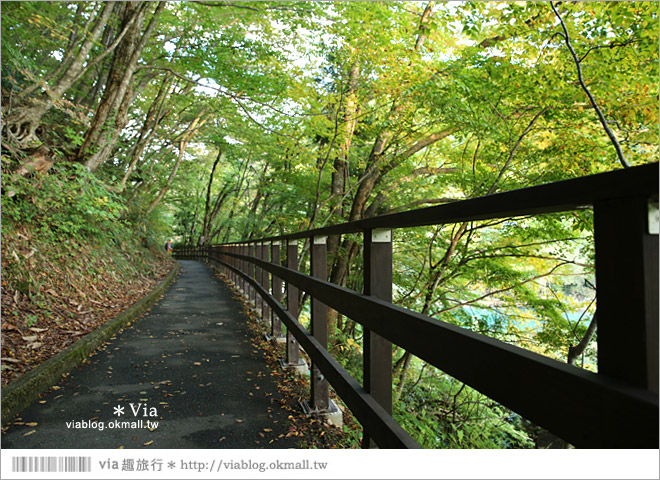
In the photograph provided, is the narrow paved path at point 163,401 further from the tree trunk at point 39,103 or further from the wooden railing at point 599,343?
the tree trunk at point 39,103

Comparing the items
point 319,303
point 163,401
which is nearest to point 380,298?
point 319,303

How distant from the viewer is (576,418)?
830 millimetres

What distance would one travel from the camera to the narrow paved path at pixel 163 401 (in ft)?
8.21

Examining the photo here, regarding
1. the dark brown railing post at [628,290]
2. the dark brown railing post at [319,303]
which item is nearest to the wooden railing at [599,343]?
the dark brown railing post at [628,290]

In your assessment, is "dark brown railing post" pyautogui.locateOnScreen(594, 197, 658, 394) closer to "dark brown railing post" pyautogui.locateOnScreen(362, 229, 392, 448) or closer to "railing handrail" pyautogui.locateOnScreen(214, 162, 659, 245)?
"railing handrail" pyautogui.locateOnScreen(214, 162, 659, 245)

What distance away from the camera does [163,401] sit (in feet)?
10.1

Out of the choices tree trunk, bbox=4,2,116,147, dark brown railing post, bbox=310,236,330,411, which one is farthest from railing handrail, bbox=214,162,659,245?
tree trunk, bbox=4,2,116,147

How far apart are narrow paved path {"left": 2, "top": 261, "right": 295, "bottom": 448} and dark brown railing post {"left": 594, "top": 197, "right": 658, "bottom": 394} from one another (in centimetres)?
217

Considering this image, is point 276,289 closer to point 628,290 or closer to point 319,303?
point 319,303

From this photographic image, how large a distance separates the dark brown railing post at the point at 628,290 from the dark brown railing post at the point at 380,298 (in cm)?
106

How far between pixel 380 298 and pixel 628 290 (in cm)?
115

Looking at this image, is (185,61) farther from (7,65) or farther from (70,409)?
(70,409)

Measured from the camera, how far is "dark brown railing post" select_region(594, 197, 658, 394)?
2.39ft

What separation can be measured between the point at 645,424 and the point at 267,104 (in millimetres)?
8801
